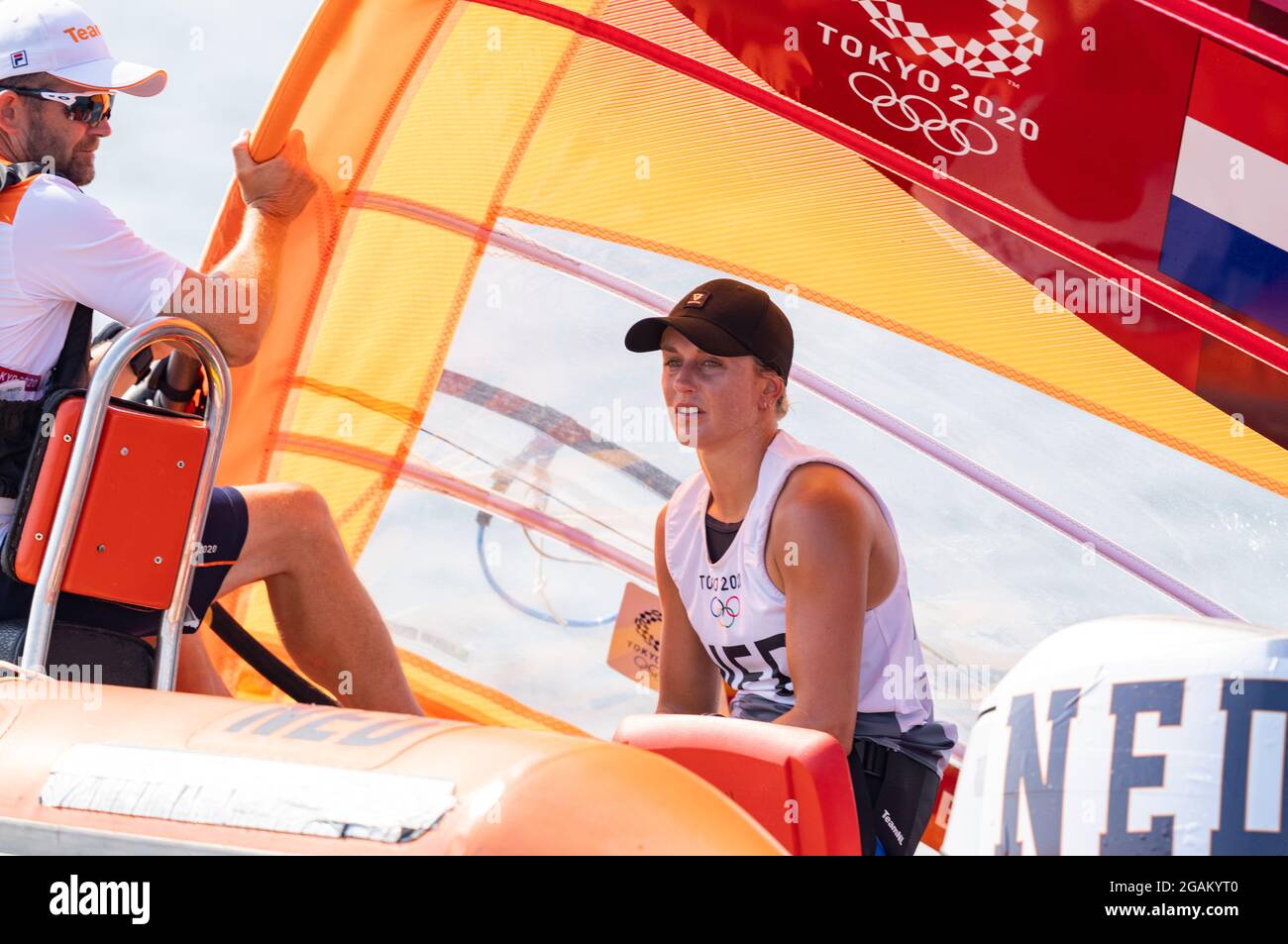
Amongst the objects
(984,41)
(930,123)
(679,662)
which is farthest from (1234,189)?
(679,662)

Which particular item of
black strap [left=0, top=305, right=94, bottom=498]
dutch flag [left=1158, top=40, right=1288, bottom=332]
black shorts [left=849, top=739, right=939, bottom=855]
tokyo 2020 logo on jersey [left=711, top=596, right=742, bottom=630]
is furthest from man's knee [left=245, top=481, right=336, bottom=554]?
dutch flag [left=1158, top=40, right=1288, bottom=332]

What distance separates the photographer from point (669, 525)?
11.0 feet

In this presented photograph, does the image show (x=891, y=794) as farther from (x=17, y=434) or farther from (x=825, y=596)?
(x=17, y=434)

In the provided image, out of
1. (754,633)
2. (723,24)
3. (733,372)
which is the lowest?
(754,633)

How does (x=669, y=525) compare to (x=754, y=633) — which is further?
(x=669, y=525)

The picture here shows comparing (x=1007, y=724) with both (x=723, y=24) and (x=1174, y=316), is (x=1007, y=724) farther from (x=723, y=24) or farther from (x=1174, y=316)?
(x=723, y=24)

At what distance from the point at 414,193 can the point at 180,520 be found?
247 centimetres

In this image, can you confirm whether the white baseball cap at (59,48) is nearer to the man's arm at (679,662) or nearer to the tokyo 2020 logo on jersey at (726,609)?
the man's arm at (679,662)

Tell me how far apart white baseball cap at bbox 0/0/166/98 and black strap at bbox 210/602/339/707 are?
3.96 ft

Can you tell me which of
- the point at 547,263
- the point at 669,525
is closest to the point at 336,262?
the point at 547,263

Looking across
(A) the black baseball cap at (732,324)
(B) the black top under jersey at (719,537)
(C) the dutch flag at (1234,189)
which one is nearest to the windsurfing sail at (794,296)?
(C) the dutch flag at (1234,189)

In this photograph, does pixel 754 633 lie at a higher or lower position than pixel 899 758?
higher

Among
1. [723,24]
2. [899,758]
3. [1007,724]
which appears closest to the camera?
[1007,724]

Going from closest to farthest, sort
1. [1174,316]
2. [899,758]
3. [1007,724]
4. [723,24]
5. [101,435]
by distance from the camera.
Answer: [1007,724], [101,435], [899,758], [1174,316], [723,24]
